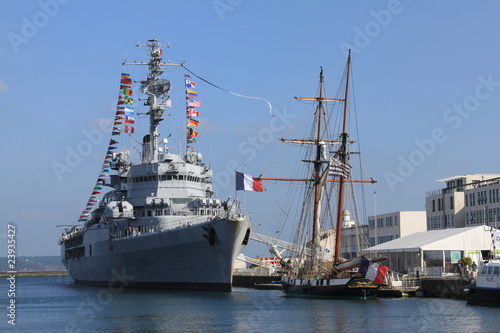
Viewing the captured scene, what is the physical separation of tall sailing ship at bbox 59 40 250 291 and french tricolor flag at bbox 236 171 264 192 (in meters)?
1.34

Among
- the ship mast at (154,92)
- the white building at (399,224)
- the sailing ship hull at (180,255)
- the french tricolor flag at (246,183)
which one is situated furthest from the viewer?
the white building at (399,224)

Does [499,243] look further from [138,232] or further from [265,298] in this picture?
[138,232]

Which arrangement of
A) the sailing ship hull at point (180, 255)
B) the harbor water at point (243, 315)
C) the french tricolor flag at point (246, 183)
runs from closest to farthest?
1. the harbor water at point (243, 315)
2. the sailing ship hull at point (180, 255)
3. the french tricolor flag at point (246, 183)

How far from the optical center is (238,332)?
1372 inches

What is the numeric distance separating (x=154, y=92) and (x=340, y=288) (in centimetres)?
2739

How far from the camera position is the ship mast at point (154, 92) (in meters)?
67.2

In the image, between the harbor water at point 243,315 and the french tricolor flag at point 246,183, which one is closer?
the harbor water at point 243,315

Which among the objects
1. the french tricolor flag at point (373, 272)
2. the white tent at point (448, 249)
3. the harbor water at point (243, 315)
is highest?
the white tent at point (448, 249)

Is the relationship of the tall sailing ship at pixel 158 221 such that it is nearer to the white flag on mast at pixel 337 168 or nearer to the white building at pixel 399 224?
the white flag on mast at pixel 337 168

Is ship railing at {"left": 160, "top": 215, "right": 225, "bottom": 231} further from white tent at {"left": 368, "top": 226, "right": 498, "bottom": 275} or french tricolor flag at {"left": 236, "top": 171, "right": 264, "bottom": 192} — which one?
white tent at {"left": 368, "top": 226, "right": 498, "bottom": 275}

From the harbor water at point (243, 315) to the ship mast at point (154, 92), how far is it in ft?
56.4

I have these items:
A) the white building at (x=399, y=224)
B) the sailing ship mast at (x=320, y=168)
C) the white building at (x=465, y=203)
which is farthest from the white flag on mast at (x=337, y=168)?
the white building at (x=399, y=224)

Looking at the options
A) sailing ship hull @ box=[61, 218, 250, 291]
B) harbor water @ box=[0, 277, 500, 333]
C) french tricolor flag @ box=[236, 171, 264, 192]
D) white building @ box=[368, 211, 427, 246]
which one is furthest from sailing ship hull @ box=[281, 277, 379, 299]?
white building @ box=[368, 211, 427, 246]

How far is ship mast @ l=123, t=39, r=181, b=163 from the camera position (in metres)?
67.2
